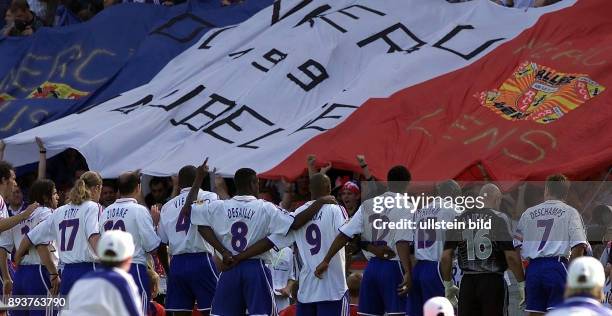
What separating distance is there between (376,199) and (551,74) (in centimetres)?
291

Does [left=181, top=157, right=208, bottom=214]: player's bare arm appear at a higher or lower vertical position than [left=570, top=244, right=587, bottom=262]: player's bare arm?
higher

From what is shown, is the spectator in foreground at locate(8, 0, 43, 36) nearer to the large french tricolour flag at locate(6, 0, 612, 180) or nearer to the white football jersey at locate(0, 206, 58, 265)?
the large french tricolour flag at locate(6, 0, 612, 180)

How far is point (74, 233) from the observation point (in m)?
14.2

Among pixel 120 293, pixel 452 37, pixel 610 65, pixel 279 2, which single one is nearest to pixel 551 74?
pixel 610 65

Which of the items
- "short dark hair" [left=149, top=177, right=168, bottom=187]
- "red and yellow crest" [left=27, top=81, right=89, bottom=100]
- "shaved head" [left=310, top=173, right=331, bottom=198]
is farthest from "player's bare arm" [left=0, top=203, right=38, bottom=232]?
"red and yellow crest" [left=27, top=81, right=89, bottom=100]

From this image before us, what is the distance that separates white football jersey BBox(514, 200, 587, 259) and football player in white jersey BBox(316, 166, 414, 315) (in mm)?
1088

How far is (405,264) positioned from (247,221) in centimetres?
152

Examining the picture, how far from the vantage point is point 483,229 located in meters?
14.0

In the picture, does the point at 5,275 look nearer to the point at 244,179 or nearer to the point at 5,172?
the point at 5,172

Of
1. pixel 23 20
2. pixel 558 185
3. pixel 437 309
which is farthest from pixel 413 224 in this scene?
pixel 23 20

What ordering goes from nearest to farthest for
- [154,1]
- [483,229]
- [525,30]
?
1. [483,229]
2. [525,30]
3. [154,1]

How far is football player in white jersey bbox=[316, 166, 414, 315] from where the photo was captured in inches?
562

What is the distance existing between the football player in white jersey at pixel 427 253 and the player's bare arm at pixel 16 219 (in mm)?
3703

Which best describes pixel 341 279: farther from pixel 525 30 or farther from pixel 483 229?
pixel 525 30
